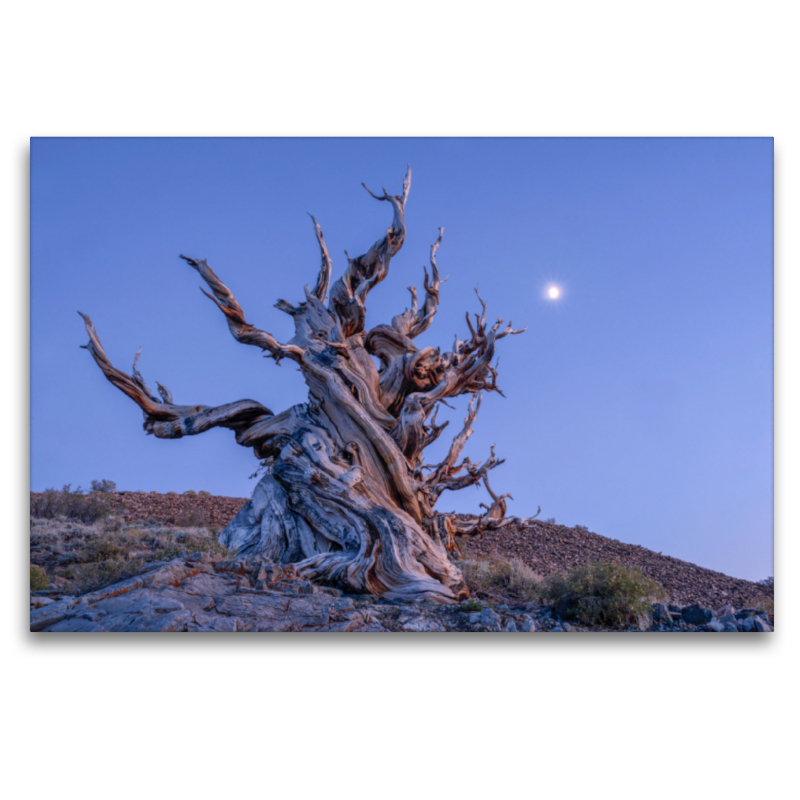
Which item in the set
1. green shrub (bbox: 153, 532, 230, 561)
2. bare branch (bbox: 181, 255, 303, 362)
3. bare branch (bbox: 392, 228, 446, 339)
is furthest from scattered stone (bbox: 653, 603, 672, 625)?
bare branch (bbox: 181, 255, 303, 362)

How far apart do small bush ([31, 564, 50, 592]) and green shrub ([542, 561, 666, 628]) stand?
4094mm

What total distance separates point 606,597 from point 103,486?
218 inches

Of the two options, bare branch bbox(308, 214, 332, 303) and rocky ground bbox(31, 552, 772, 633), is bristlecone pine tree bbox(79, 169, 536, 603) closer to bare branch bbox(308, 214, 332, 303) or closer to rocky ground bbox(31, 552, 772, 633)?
bare branch bbox(308, 214, 332, 303)

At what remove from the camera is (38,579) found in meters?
5.42

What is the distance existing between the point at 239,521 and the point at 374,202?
363 cm

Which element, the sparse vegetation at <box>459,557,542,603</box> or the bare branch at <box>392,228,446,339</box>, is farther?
the bare branch at <box>392,228,446,339</box>

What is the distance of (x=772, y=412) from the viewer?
548 centimetres

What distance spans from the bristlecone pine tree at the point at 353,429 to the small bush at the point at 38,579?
6.43 ft

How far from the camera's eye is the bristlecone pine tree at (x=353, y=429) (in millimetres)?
6520

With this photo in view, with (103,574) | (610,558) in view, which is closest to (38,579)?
(103,574)

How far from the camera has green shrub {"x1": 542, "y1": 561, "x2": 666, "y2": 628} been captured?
210 inches
